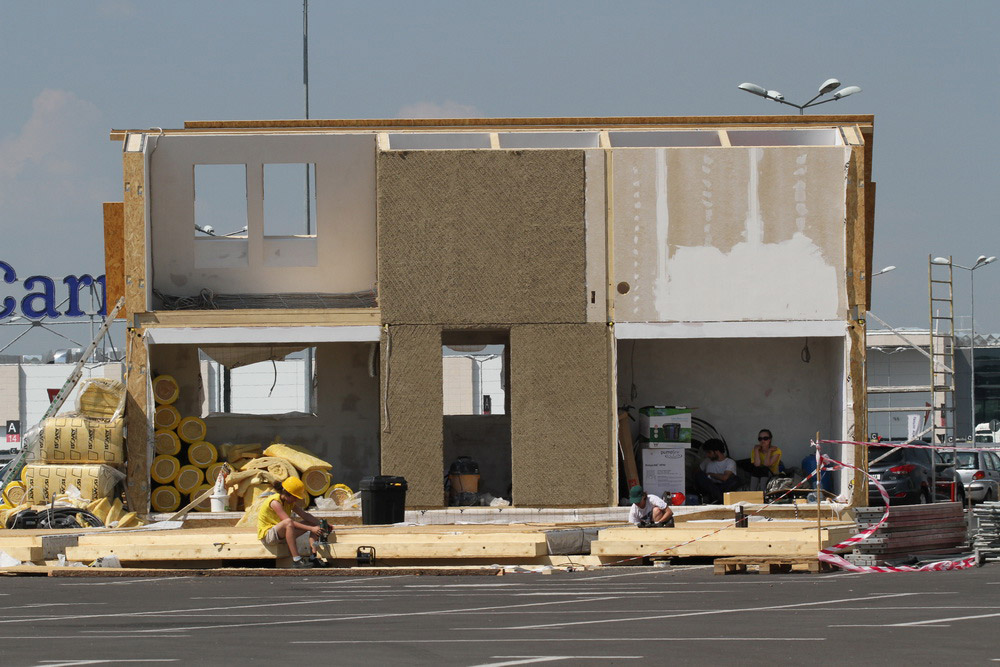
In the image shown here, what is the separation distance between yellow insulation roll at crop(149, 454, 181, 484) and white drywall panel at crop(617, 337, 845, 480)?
772 cm

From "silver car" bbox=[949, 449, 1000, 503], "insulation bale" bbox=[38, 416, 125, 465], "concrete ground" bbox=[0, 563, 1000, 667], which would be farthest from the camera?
"silver car" bbox=[949, 449, 1000, 503]

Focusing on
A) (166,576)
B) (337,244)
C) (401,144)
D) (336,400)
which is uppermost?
(401,144)

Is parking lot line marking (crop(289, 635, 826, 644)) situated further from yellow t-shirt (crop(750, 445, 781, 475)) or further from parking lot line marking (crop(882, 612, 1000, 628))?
yellow t-shirt (crop(750, 445, 781, 475))

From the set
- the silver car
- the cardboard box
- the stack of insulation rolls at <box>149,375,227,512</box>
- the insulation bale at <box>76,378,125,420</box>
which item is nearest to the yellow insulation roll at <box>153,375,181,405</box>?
the stack of insulation rolls at <box>149,375,227,512</box>

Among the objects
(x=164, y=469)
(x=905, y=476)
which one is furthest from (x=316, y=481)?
(x=905, y=476)

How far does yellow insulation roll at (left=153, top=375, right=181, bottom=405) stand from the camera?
24.7 metres

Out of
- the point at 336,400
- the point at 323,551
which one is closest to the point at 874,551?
the point at 323,551

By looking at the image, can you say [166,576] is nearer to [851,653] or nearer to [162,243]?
[162,243]

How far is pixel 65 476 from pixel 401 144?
299 inches

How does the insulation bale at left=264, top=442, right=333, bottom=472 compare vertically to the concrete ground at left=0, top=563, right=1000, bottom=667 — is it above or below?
above

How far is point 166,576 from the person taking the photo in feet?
60.0

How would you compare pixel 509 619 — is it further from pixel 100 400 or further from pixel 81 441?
pixel 100 400

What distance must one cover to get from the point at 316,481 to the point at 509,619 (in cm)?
1263

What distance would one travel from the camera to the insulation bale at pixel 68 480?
74.8 feet
